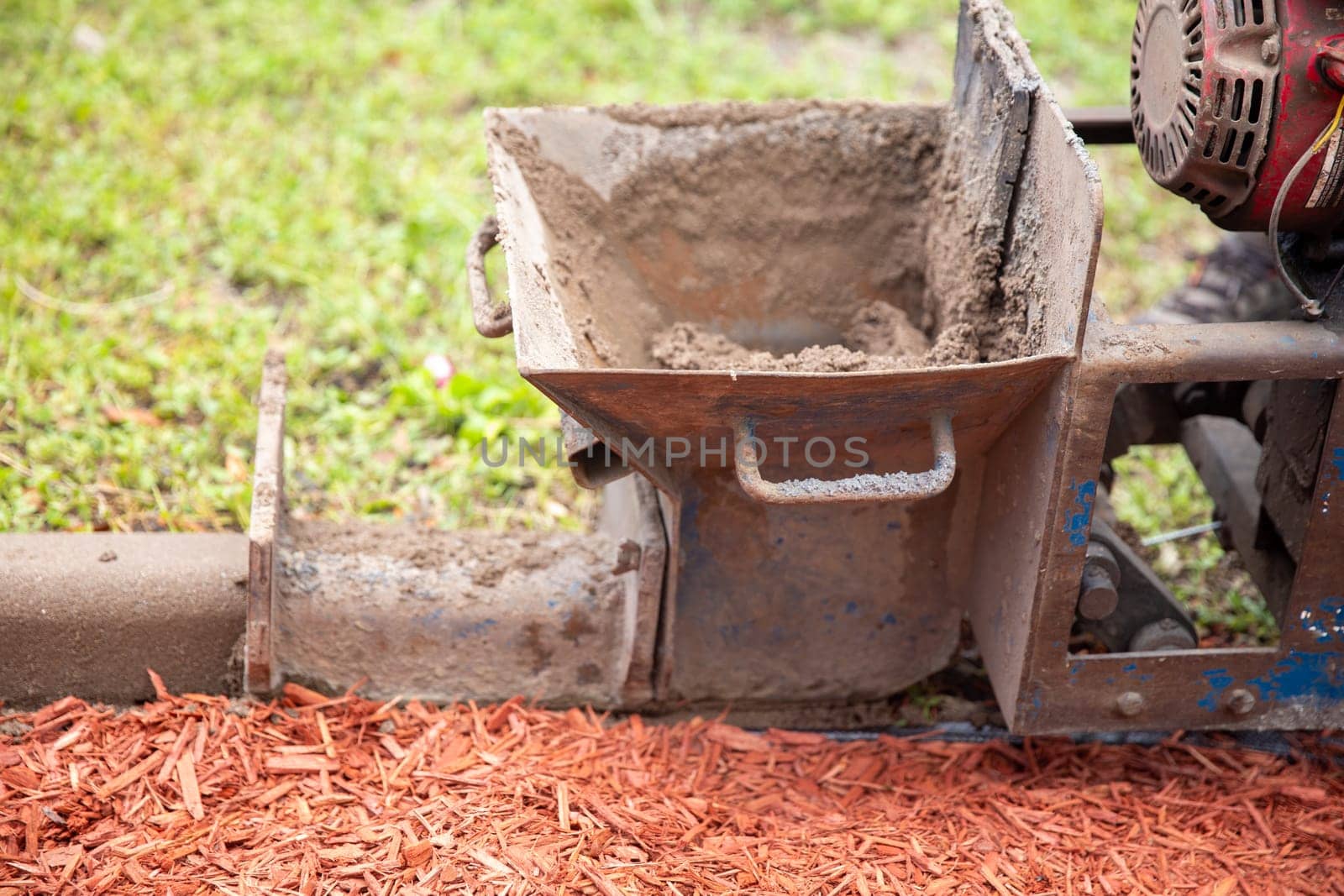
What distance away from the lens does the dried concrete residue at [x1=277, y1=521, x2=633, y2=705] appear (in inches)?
97.7

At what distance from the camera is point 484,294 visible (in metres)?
2.45

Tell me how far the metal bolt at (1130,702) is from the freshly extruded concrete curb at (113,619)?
1796 millimetres

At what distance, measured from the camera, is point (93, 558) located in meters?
2.46

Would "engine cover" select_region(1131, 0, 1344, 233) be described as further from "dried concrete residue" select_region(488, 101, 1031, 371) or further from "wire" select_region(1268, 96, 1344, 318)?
"dried concrete residue" select_region(488, 101, 1031, 371)

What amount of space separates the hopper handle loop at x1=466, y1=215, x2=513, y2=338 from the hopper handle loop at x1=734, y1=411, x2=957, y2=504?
1.67 feet

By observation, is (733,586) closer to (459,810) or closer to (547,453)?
(459,810)

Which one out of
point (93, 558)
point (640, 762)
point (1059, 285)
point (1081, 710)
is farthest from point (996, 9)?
point (93, 558)

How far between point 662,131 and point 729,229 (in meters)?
0.28

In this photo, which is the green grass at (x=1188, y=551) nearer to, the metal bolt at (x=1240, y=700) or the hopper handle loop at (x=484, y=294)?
the metal bolt at (x=1240, y=700)

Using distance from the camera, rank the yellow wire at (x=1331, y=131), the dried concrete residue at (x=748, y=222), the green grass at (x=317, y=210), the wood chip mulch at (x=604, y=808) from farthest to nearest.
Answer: the green grass at (x=317, y=210) → the dried concrete residue at (x=748, y=222) → the wood chip mulch at (x=604, y=808) → the yellow wire at (x=1331, y=131)

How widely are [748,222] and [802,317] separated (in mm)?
271

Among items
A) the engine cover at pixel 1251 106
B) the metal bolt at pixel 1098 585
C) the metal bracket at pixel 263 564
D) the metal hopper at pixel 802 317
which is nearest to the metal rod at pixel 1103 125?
the metal hopper at pixel 802 317

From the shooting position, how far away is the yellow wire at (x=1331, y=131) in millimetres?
1932

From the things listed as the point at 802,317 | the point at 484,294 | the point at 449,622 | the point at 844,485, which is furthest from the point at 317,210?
the point at 844,485
